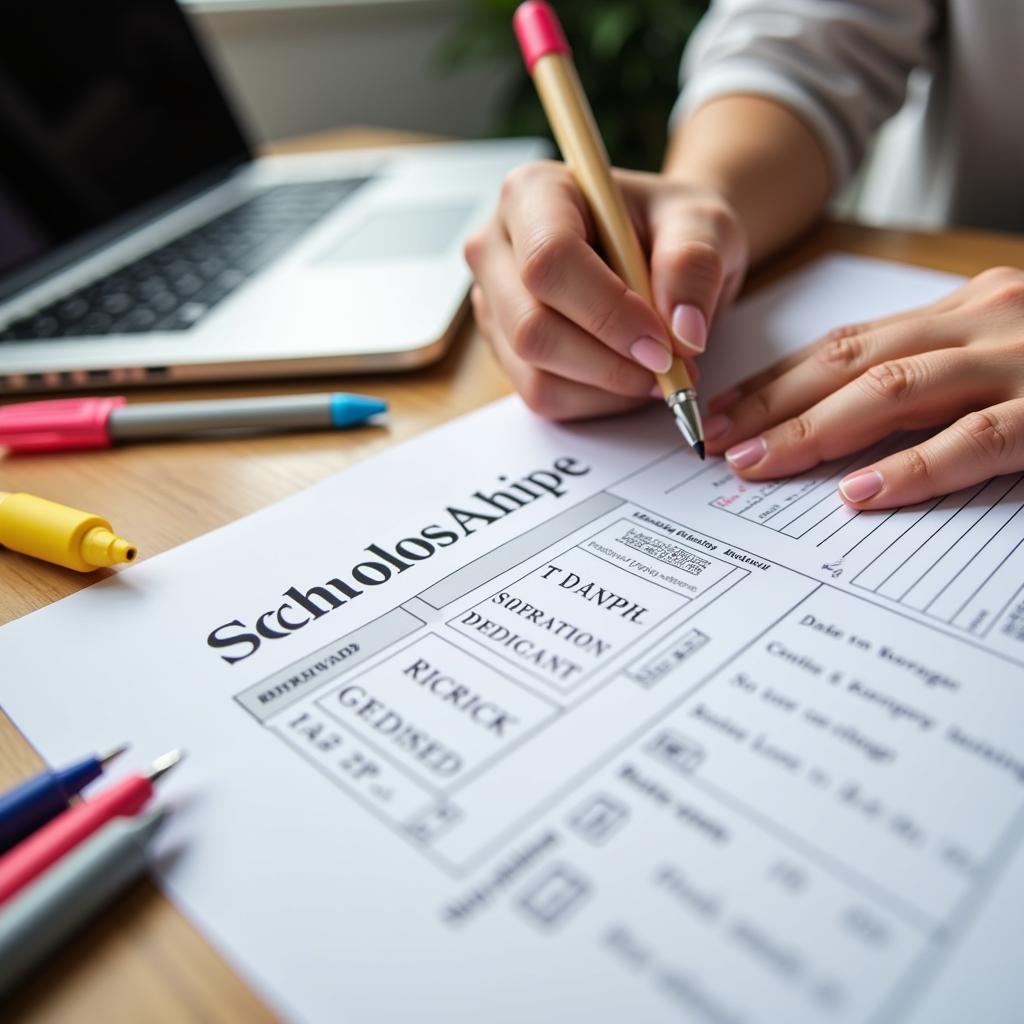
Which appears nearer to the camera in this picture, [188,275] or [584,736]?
[584,736]

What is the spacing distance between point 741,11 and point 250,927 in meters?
0.71

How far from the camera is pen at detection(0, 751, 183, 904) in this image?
233 millimetres

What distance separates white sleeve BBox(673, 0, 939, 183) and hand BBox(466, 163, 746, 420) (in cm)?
23

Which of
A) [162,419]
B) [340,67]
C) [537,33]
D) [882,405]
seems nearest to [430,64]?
[340,67]

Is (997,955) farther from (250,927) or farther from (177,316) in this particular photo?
(177,316)

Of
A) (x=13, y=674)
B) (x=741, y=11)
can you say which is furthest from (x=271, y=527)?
(x=741, y=11)

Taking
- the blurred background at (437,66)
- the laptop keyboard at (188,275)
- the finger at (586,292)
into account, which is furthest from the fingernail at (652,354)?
the blurred background at (437,66)

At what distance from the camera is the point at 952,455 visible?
354mm

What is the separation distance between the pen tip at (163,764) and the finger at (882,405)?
0.88ft

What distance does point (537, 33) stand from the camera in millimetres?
478

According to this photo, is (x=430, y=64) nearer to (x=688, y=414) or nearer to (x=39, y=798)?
(x=688, y=414)

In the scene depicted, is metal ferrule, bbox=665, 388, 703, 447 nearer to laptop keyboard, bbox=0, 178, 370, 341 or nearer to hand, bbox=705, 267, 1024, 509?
hand, bbox=705, 267, 1024, 509

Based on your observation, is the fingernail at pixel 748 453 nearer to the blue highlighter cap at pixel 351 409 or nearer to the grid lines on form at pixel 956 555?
the grid lines on form at pixel 956 555

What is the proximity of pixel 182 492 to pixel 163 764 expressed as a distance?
0.20 metres
